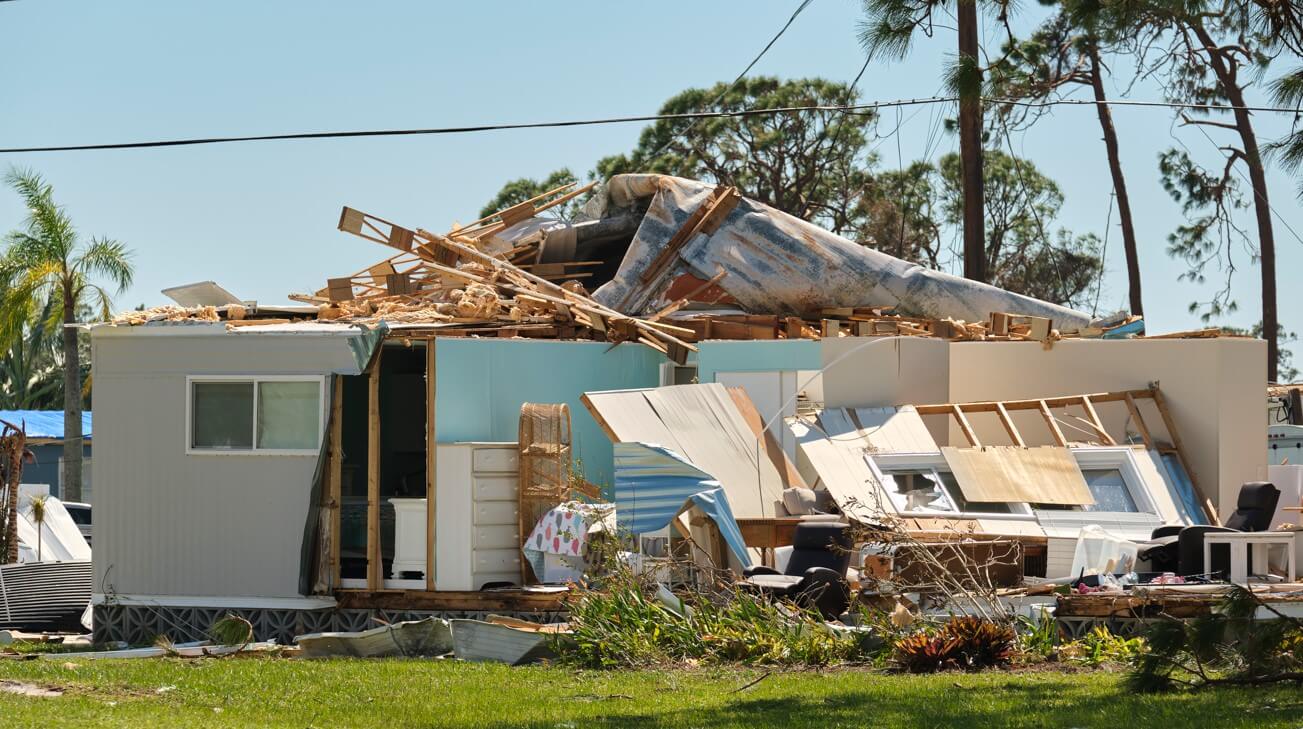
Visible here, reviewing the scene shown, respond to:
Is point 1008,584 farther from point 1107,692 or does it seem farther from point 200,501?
point 200,501

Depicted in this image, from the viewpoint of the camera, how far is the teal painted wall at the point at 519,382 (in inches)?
636

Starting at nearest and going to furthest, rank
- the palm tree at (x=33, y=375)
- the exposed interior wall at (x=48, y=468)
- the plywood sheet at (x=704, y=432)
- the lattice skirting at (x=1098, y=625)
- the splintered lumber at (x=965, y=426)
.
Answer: the lattice skirting at (x=1098, y=625) → the plywood sheet at (x=704, y=432) → the splintered lumber at (x=965, y=426) → the exposed interior wall at (x=48, y=468) → the palm tree at (x=33, y=375)

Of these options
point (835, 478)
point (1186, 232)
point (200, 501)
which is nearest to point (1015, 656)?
point (835, 478)

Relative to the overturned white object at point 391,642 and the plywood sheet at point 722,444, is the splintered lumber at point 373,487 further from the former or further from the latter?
the plywood sheet at point 722,444

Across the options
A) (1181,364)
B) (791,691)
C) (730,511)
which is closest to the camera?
(791,691)

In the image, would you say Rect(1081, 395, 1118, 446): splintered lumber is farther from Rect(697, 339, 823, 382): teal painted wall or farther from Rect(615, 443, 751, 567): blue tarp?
Rect(615, 443, 751, 567): blue tarp

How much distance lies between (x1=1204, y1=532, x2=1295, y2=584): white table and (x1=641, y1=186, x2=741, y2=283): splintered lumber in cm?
991

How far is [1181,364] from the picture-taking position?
18406mm

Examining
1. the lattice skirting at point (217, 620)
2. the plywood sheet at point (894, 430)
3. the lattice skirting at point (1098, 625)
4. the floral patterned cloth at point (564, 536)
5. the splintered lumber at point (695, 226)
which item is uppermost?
the splintered lumber at point (695, 226)

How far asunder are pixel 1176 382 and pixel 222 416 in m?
11.1

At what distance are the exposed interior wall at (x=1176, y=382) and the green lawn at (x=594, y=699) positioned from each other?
791cm

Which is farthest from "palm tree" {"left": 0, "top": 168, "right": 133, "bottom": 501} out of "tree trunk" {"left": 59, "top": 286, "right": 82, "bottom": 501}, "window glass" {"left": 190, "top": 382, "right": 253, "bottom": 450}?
"window glass" {"left": 190, "top": 382, "right": 253, "bottom": 450}

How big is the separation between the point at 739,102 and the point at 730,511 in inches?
1381

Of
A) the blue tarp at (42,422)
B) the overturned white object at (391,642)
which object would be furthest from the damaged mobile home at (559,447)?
the blue tarp at (42,422)
